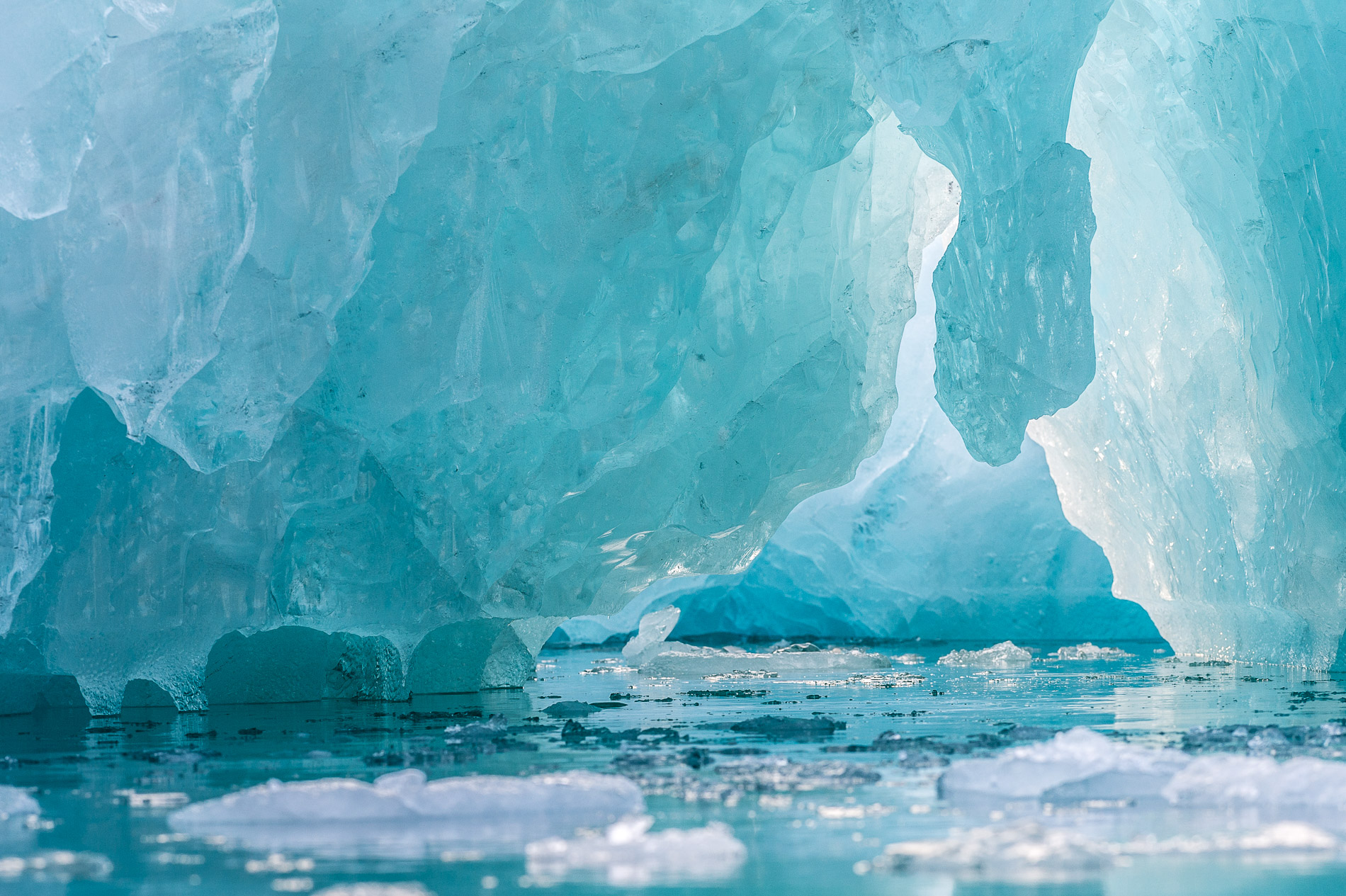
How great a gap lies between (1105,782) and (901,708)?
9.81 ft

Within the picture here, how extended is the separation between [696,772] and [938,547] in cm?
1495

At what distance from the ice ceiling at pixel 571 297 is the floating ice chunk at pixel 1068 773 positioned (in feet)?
12.4

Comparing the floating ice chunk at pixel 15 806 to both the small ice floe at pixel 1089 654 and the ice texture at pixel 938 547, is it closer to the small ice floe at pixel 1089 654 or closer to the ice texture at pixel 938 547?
the small ice floe at pixel 1089 654

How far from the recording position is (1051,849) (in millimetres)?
2488

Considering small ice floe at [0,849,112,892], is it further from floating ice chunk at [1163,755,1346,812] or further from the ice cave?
floating ice chunk at [1163,755,1346,812]

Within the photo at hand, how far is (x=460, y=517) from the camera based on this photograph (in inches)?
309

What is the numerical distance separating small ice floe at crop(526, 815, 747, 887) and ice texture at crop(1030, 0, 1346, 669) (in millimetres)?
6672

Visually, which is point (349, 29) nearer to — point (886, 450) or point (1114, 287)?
point (1114, 287)

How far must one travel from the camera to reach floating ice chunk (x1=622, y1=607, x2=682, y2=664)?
41.1 feet

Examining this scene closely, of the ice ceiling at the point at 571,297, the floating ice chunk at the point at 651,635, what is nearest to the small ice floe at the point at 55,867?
the ice ceiling at the point at 571,297

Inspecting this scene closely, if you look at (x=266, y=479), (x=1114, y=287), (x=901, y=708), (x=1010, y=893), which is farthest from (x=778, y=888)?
(x=1114, y=287)

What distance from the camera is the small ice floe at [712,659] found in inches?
435

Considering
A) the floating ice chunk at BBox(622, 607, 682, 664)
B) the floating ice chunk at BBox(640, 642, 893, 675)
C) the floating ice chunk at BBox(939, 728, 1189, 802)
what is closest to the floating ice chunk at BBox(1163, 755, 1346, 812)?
the floating ice chunk at BBox(939, 728, 1189, 802)

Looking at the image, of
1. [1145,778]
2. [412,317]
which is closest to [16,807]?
[1145,778]
